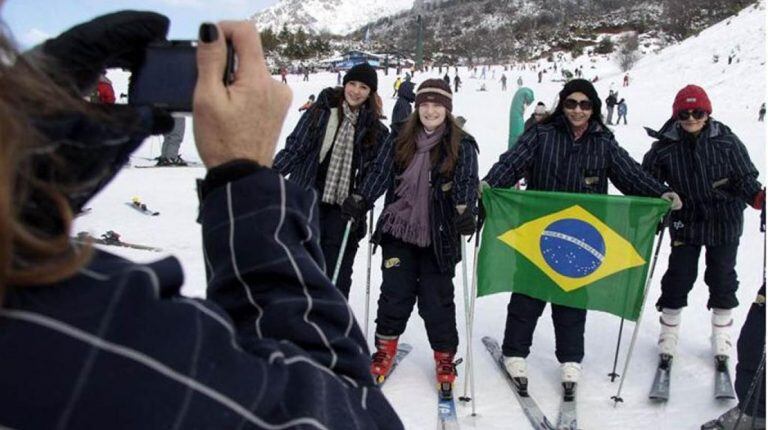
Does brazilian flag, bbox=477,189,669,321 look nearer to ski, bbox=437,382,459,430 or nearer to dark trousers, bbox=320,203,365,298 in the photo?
ski, bbox=437,382,459,430

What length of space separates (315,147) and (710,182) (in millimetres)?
2626

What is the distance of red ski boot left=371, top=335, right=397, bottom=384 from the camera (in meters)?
4.07

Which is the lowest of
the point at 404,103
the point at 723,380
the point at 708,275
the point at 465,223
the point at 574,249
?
the point at 723,380

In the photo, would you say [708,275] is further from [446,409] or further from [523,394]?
[446,409]

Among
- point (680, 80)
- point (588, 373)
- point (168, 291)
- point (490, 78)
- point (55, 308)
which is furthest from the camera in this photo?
point (490, 78)

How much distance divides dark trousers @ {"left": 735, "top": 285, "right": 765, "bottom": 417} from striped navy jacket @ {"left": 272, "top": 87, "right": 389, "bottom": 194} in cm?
241

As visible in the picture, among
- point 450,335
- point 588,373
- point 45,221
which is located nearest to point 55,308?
point 45,221

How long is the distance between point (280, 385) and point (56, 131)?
346mm

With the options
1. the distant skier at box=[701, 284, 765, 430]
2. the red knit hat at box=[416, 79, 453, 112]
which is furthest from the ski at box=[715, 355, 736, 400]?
the red knit hat at box=[416, 79, 453, 112]

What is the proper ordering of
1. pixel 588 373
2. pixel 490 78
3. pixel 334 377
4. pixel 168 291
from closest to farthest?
pixel 168 291
pixel 334 377
pixel 588 373
pixel 490 78

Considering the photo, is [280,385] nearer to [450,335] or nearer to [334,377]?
[334,377]

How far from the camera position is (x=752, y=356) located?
10.7 ft

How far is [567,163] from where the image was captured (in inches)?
155

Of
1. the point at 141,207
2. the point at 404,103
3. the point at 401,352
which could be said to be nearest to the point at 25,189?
the point at 401,352
